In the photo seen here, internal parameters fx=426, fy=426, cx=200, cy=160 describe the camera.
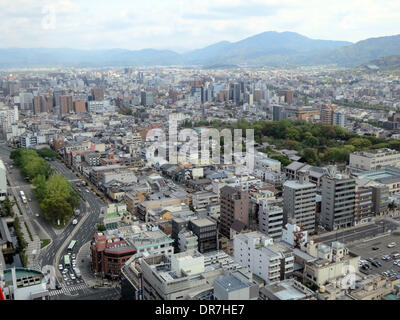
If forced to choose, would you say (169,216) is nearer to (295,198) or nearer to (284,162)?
(295,198)

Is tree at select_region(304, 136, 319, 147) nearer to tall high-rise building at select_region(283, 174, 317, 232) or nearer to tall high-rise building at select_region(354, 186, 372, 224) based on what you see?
tall high-rise building at select_region(354, 186, 372, 224)

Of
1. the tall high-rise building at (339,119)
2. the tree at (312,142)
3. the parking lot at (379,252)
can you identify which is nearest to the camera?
the parking lot at (379,252)

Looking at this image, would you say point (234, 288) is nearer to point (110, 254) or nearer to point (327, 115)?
point (110, 254)

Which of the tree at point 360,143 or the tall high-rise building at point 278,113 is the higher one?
the tall high-rise building at point 278,113

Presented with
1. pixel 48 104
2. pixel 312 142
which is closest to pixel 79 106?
pixel 48 104

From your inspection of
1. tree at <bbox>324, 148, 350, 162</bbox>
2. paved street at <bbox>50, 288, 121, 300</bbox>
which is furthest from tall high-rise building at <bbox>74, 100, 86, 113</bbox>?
paved street at <bbox>50, 288, 121, 300</bbox>

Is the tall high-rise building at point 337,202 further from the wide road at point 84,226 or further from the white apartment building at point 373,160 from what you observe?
the wide road at point 84,226

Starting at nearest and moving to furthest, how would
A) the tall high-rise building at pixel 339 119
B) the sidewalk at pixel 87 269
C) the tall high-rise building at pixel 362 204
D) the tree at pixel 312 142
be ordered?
1. the sidewalk at pixel 87 269
2. the tall high-rise building at pixel 362 204
3. the tree at pixel 312 142
4. the tall high-rise building at pixel 339 119

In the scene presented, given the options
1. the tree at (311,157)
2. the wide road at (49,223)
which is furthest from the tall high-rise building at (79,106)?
the tree at (311,157)
